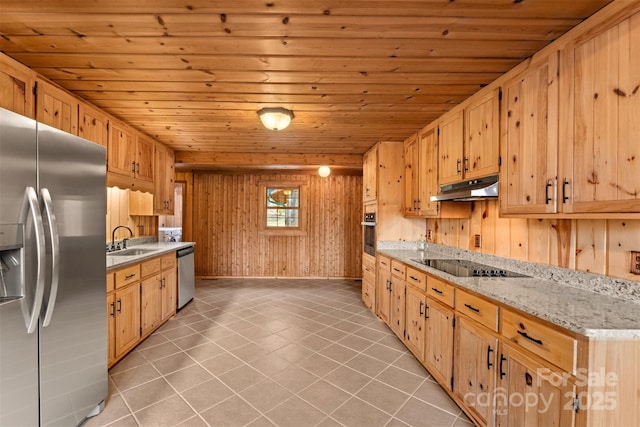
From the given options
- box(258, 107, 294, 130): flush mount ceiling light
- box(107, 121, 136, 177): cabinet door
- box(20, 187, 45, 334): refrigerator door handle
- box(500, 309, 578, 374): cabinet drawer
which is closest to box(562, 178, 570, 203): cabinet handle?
box(500, 309, 578, 374): cabinet drawer

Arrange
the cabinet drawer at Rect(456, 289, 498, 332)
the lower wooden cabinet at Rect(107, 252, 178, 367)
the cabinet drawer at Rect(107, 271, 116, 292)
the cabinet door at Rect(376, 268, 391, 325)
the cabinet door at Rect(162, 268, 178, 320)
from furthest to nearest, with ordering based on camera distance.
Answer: the cabinet door at Rect(162, 268, 178, 320), the cabinet door at Rect(376, 268, 391, 325), the lower wooden cabinet at Rect(107, 252, 178, 367), the cabinet drawer at Rect(107, 271, 116, 292), the cabinet drawer at Rect(456, 289, 498, 332)

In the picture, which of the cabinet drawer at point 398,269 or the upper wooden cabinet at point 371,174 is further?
the upper wooden cabinet at point 371,174

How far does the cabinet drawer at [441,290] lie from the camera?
2125 mm

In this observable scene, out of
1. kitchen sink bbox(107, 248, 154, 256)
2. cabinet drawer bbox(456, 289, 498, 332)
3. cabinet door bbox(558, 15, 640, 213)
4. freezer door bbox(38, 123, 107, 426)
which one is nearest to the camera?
cabinet door bbox(558, 15, 640, 213)

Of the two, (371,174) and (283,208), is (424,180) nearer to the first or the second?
(371,174)

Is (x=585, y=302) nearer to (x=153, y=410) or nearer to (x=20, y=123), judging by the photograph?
(x=153, y=410)

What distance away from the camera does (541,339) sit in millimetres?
1343

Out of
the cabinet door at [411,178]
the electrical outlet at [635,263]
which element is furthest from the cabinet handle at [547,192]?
the cabinet door at [411,178]

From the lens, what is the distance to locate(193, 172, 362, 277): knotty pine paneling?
6.28 m

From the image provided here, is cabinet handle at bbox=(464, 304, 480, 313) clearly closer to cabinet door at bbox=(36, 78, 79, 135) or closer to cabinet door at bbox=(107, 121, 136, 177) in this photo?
cabinet door at bbox=(36, 78, 79, 135)

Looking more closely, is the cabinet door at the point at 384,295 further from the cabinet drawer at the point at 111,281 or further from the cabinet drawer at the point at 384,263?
the cabinet drawer at the point at 111,281

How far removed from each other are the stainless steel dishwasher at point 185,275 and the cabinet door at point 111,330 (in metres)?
1.52

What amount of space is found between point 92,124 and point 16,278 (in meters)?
1.88

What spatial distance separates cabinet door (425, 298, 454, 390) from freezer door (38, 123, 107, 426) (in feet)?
8.05
